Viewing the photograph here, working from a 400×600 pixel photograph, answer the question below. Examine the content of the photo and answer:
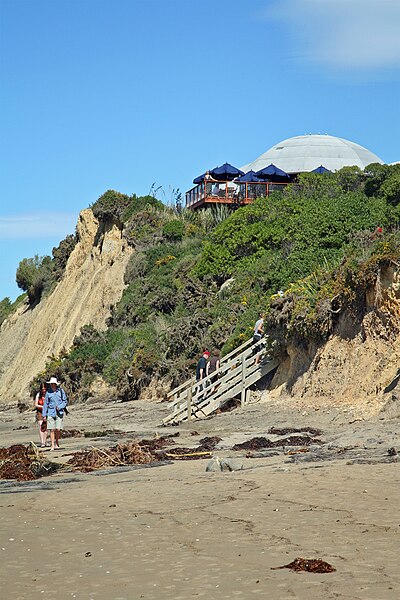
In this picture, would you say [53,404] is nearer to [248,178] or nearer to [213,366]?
[213,366]

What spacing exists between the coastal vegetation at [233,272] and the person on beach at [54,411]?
6095mm

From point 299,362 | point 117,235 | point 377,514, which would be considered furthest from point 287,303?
point 117,235

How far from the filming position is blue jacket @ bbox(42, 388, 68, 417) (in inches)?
813

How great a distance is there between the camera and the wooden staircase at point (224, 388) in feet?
82.0

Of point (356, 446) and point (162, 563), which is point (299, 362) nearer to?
point (356, 446)

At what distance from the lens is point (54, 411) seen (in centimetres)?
2062

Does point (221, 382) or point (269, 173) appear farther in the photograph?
point (269, 173)

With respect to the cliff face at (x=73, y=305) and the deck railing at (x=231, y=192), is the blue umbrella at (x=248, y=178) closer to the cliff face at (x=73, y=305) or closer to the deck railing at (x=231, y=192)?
the deck railing at (x=231, y=192)

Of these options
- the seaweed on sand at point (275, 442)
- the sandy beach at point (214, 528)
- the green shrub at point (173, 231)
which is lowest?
the sandy beach at point (214, 528)

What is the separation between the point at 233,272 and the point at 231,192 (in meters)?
13.4

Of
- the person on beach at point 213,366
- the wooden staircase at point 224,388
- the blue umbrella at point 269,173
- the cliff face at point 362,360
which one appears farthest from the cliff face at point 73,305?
the cliff face at point 362,360

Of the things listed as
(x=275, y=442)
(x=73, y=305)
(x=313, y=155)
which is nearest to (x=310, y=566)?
(x=275, y=442)

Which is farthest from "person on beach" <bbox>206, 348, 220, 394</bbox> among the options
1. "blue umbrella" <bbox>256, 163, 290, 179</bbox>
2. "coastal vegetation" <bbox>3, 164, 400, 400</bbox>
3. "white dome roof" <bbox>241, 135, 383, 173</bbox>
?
"white dome roof" <bbox>241, 135, 383, 173</bbox>

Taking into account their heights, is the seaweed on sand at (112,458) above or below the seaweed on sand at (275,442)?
above
